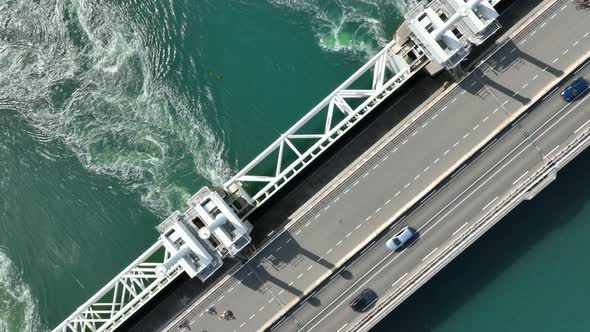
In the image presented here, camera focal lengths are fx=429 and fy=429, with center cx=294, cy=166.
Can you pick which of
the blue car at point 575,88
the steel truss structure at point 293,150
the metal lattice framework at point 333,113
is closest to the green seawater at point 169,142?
the metal lattice framework at point 333,113

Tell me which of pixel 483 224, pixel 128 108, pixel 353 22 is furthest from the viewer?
pixel 128 108

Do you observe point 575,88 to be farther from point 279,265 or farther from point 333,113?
point 279,265

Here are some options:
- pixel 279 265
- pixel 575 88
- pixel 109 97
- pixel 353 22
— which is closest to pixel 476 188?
pixel 575 88

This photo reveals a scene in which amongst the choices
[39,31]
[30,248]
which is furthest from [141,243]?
[39,31]

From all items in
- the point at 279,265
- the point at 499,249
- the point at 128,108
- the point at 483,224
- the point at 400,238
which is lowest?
the point at 499,249

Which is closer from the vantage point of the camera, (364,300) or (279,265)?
(364,300)

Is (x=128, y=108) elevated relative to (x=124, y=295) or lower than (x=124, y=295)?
elevated

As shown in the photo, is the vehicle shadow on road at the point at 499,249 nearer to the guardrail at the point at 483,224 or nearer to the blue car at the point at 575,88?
the guardrail at the point at 483,224
